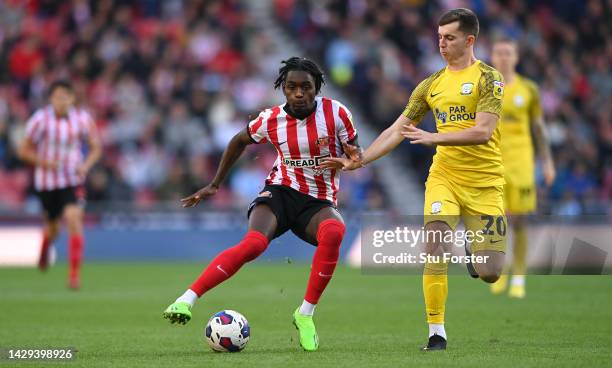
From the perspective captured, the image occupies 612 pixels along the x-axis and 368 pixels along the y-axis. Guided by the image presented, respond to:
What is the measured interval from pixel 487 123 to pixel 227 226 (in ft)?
40.0

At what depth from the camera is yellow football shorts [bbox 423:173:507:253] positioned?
8.29 metres

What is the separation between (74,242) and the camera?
14375 mm

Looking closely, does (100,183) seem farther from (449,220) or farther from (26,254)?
(449,220)

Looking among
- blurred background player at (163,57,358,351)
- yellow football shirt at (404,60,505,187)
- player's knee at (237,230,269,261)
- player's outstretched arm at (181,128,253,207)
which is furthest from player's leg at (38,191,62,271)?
yellow football shirt at (404,60,505,187)

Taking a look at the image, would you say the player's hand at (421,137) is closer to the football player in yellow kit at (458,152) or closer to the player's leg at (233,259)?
the football player in yellow kit at (458,152)

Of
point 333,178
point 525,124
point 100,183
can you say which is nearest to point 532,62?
point 100,183

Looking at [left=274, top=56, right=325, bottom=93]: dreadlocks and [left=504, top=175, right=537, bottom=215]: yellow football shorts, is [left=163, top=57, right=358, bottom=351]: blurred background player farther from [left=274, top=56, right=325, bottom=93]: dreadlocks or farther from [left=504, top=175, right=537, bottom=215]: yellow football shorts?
[left=504, top=175, right=537, bottom=215]: yellow football shorts

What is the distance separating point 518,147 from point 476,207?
182 inches

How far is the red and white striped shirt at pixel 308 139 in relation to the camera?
8.47 metres

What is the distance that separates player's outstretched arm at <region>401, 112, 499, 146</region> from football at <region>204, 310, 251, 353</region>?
1765mm

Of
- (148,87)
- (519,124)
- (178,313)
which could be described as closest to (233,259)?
(178,313)

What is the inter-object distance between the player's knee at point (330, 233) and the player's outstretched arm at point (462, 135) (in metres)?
0.91

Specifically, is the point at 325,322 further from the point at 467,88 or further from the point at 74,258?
the point at 74,258

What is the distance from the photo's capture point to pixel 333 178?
866cm
